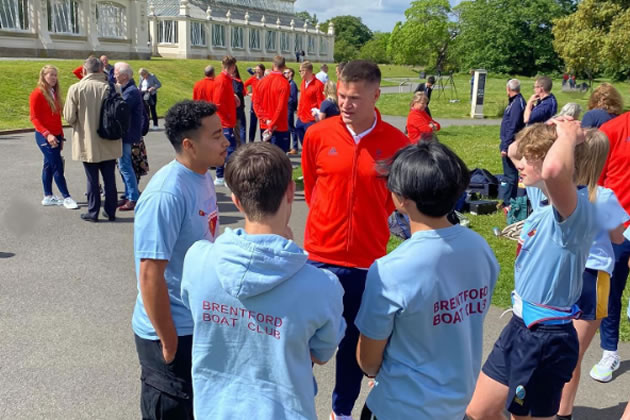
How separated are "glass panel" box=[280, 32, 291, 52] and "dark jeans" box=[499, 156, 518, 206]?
72594 mm

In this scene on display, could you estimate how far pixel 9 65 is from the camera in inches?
1033

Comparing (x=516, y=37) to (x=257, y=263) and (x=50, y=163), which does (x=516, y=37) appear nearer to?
(x=50, y=163)

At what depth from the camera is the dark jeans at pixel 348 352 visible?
3.56 m

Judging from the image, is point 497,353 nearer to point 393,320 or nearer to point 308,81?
point 393,320

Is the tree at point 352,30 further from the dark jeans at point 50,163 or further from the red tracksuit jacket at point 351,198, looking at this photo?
the red tracksuit jacket at point 351,198

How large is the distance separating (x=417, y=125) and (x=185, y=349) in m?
7.43

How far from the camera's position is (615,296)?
435 centimetres

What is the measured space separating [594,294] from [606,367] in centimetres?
120

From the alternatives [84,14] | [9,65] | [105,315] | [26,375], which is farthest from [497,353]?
[84,14]

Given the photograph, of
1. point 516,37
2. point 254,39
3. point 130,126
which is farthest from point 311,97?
point 516,37

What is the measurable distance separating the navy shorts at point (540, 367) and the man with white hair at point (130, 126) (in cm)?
721

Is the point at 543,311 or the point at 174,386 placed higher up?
the point at 543,311

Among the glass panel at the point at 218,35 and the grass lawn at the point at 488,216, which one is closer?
the grass lawn at the point at 488,216

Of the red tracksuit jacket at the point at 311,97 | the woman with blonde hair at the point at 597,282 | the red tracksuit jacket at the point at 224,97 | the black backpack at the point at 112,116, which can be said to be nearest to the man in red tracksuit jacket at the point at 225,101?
the red tracksuit jacket at the point at 224,97
